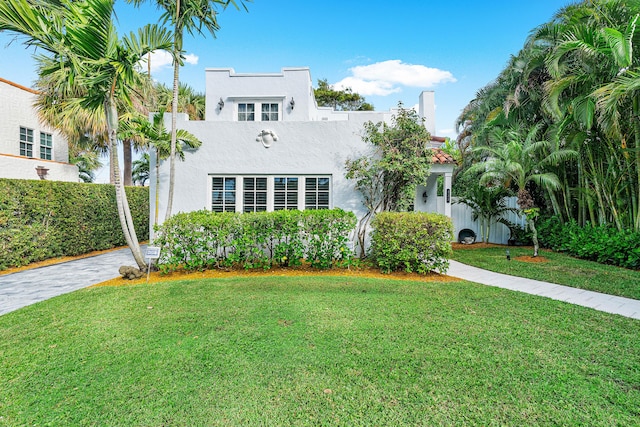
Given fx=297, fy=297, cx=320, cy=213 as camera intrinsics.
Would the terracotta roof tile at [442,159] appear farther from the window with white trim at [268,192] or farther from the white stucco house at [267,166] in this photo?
the window with white trim at [268,192]

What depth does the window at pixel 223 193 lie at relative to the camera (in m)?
9.31

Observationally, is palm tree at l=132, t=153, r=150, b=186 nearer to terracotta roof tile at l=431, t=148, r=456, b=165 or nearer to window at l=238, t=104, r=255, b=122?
window at l=238, t=104, r=255, b=122

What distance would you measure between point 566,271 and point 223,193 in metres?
10.1

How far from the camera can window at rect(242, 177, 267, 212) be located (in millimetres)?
9336

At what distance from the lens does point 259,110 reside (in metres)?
14.3

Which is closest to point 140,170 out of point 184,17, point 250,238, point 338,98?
point 338,98

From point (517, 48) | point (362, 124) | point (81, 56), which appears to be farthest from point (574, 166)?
point (81, 56)

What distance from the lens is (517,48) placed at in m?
14.9

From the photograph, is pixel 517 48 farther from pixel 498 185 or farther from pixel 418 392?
pixel 418 392

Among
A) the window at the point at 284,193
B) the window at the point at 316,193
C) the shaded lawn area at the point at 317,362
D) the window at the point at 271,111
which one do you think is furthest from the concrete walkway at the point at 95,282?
the window at the point at 271,111

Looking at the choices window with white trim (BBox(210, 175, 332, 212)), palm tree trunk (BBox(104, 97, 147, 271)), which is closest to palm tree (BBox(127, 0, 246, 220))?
palm tree trunk (BBox(104, 97, 147, 271))

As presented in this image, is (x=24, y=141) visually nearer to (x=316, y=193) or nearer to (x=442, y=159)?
(x=316, y=193)

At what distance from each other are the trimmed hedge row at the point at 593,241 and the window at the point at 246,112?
1360 centimetres

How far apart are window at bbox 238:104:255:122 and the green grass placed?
Answer: 35.8ft
